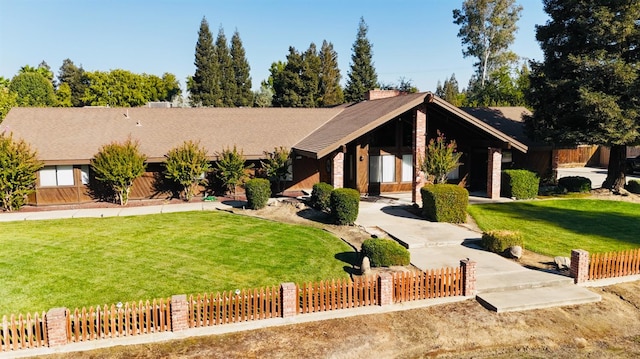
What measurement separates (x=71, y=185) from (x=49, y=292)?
13.2 metres

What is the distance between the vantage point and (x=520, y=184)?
24.5 m

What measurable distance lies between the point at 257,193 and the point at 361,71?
1986 inches

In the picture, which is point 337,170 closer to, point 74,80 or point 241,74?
point 241,74

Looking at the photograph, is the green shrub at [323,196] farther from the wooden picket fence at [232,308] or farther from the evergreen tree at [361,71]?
the evergreen tree at [361,71]

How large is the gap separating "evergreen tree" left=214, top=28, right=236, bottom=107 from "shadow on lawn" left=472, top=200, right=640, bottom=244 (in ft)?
180

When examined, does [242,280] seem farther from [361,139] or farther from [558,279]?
[361,139]

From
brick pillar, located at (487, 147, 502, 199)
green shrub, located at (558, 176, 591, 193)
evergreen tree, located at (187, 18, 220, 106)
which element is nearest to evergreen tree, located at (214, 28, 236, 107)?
evergreen tree, located at (187, 18, 220, 106)

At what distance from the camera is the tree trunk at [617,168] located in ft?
87.9

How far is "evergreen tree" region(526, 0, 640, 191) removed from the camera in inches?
910

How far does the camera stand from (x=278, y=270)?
14.0 metres

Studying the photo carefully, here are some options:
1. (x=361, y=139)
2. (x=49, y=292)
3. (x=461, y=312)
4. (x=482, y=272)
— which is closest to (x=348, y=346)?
(x=461, y=312)

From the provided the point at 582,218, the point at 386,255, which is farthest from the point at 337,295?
the point at 582,218

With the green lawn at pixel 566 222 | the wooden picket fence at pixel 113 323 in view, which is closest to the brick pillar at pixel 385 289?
the wooden picket fence at pixel 113 323

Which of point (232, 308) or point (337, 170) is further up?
point (337, 170)
